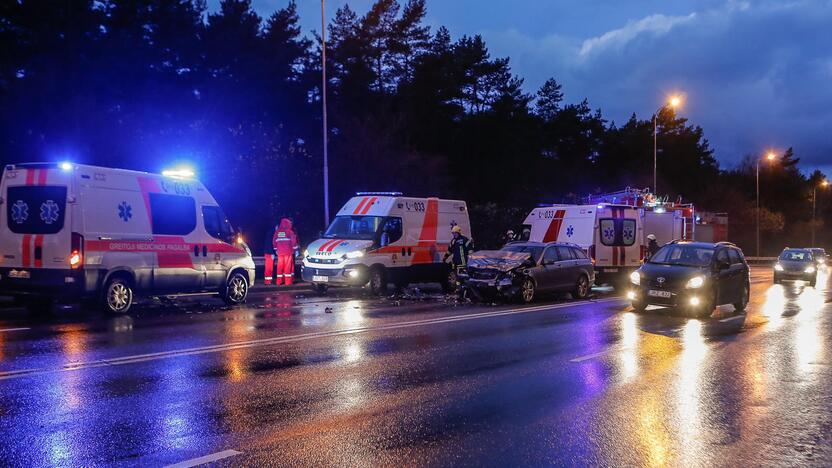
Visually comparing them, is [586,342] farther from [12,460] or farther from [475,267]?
[12,460]

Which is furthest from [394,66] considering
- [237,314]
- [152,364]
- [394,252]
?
[152,364]

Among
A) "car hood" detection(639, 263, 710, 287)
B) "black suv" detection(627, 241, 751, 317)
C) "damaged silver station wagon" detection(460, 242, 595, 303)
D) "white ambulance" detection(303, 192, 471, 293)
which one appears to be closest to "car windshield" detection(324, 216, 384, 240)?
"white ambulance" detection(303, 192, 471, 293)

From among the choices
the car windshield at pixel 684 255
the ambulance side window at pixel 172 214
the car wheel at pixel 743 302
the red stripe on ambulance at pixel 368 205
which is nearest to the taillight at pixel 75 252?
the ambulance side window at pixel 172 214

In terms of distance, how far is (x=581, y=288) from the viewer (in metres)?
18.8

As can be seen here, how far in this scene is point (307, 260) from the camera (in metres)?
18.6

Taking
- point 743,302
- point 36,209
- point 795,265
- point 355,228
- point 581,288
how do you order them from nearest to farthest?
point 36,209
point 743,302
point 581,288
point 355,228
point 795,265

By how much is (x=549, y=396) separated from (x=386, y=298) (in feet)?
35.7

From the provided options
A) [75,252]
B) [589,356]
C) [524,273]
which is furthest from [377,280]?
[589,356]

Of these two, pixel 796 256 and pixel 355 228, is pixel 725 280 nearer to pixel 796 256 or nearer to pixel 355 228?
pixel 355 228

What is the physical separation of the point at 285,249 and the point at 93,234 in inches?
308

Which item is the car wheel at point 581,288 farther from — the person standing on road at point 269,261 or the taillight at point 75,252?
the taillight at point 75,252

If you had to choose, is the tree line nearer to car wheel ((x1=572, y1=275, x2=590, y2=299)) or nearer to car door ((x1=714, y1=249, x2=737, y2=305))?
car wheel ((x1=572, y1=275, x2=590, y2=299))

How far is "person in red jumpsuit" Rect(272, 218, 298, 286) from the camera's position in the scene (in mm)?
20016

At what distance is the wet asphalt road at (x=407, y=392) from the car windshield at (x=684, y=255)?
2480mm
